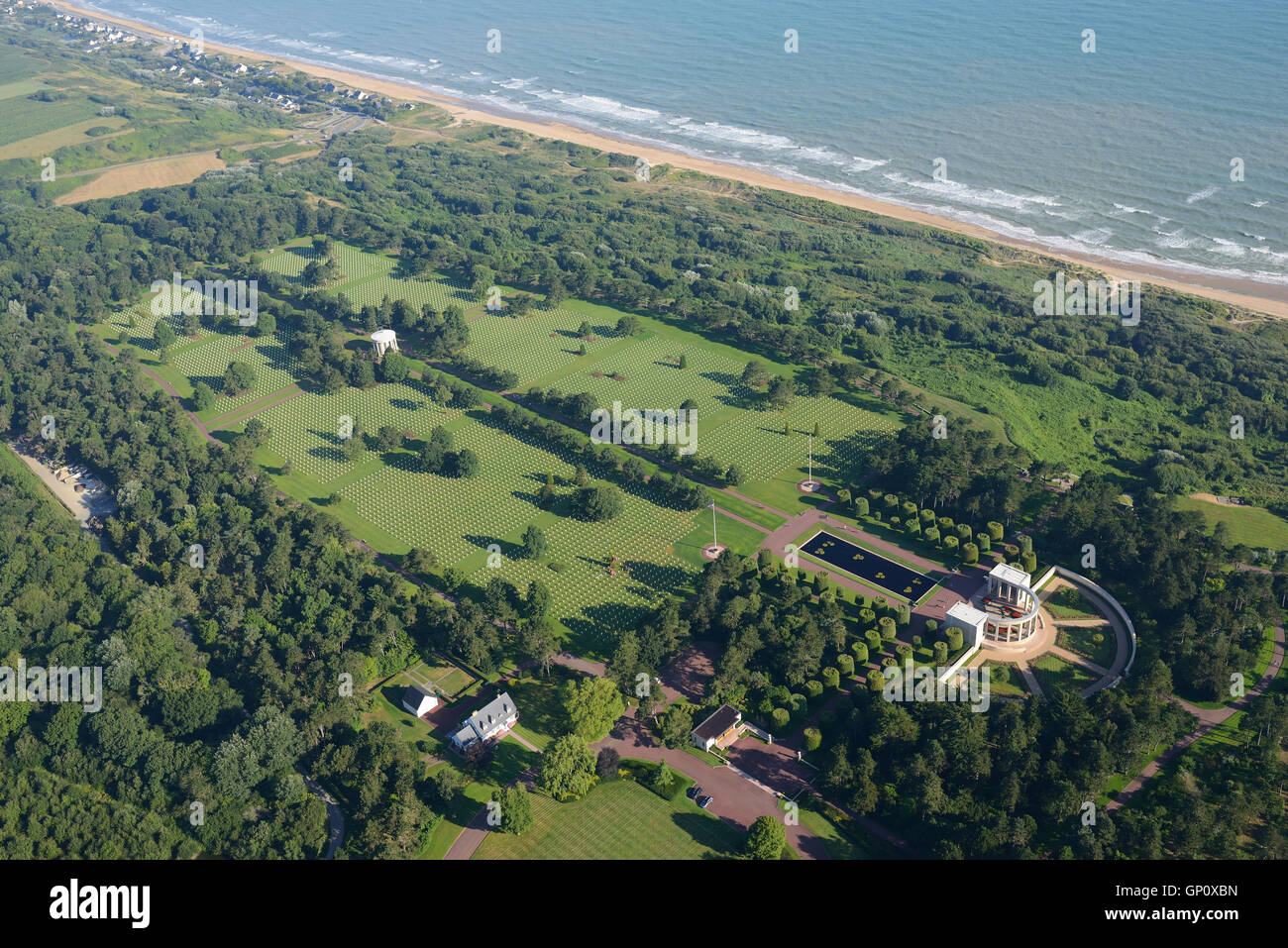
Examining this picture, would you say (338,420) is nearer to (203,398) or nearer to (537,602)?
(203,398)

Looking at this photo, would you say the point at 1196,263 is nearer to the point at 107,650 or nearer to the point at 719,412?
the point at 719,412


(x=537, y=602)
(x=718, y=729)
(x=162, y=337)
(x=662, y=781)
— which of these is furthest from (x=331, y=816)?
(x=162, y=337)

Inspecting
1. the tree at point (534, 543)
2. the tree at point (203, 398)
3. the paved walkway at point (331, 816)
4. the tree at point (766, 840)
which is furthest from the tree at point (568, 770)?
the tree at point (203, 398)

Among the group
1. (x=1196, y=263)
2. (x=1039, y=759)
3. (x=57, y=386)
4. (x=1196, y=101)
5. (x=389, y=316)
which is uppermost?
(x=1196, y=101)

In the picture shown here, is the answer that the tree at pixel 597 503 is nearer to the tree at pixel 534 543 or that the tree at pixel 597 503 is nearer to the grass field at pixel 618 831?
the tree at pixel 534 543

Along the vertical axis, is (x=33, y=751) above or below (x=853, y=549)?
below

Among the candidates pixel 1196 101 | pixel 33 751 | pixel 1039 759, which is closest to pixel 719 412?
pixel 1039 759

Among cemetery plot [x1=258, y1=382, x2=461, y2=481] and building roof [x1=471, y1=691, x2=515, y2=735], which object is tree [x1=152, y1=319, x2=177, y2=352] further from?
building roof [x1=471, y1=691, x2=515, y2=735]
